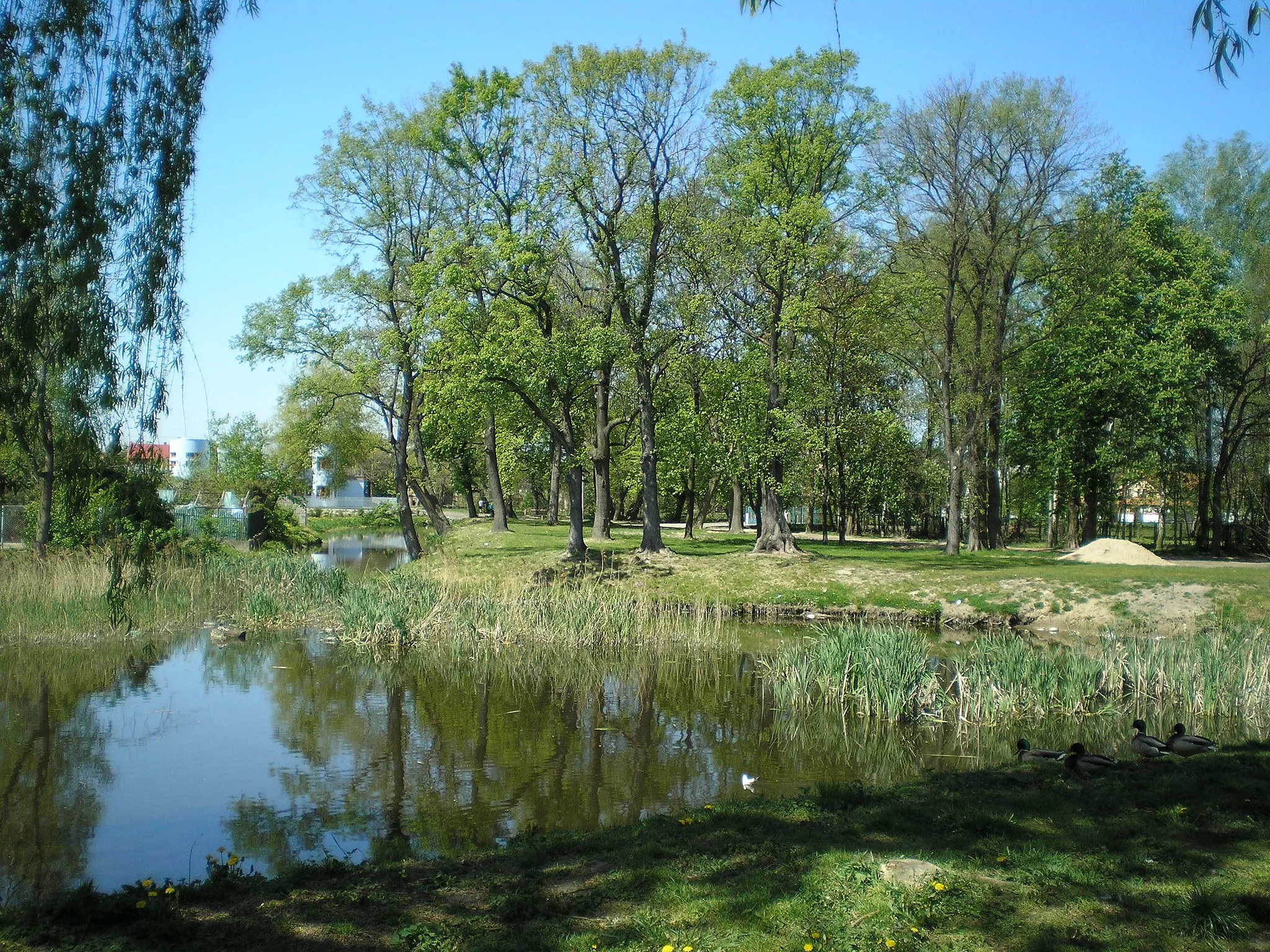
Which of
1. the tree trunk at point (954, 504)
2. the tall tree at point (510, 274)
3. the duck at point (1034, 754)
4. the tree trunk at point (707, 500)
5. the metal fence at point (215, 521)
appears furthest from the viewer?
the tree trunk at point (707, 500)

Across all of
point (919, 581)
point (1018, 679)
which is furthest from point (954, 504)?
point (1018, 679)

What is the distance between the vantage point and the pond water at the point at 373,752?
8.08 m

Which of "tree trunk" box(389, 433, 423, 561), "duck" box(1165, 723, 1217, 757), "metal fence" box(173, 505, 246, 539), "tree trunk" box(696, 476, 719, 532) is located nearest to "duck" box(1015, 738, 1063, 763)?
"duck" box(1165, 723, 1217, 757)

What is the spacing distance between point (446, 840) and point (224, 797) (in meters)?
2.92

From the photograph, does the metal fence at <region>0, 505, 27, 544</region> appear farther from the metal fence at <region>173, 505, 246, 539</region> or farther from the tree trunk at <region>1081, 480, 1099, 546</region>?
A: the tree trunk at <region>1081, 480, 1099, 546</region>

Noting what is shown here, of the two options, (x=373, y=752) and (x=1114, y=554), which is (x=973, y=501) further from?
(x=373, y=752)

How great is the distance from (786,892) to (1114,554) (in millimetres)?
25294

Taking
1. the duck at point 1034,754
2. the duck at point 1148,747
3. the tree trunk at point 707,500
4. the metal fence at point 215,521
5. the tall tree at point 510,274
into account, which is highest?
the tall tree at point 510,274

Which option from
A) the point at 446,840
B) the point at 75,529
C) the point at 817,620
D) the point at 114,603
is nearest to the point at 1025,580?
the point at 817,620

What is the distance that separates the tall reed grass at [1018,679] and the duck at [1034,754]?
5.70 feet

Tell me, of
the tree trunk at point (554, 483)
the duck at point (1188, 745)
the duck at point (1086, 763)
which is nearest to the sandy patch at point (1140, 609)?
the duck at point (1188, 745)

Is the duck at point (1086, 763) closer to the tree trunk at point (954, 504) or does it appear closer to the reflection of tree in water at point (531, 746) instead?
the reflection of tree in water at point (531, 746)

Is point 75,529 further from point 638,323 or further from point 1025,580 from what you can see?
point 1025,580

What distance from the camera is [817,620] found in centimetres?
2184
